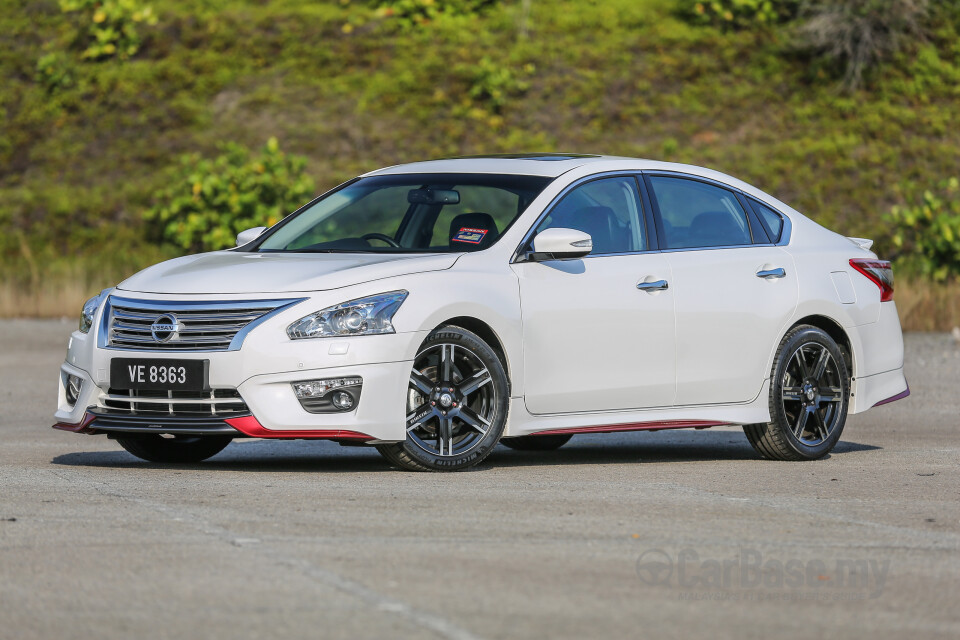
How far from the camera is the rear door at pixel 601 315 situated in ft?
30.2

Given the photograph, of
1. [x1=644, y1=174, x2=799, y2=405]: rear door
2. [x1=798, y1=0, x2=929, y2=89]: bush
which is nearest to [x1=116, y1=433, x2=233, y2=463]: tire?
[x1=644, y1=174, x2=799, y2=405]: rear door

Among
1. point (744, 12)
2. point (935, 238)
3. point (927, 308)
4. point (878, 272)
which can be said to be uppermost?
point (744, 12)

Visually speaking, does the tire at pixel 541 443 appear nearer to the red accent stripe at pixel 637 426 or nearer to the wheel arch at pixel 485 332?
the red accent stripe at pixel 637 426

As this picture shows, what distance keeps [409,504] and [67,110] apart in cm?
2854

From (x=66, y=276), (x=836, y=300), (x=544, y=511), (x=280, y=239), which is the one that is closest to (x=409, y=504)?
(x=544, y=511)

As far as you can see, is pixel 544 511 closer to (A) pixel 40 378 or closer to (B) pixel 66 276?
(A) pixel 40 378

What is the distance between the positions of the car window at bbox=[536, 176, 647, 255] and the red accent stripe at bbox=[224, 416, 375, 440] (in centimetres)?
174

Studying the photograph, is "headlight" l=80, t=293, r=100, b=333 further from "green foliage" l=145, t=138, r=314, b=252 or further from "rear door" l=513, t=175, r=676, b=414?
"green foliage" l=145, t=138, r=314, b=252

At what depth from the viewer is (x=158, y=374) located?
8648mm

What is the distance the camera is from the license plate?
8.55m

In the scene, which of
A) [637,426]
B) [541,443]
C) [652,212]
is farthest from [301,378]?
[541,443]

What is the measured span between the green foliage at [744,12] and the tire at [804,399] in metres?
25.3

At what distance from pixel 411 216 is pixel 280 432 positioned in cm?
176

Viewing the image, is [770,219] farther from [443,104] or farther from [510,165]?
[443,104]
